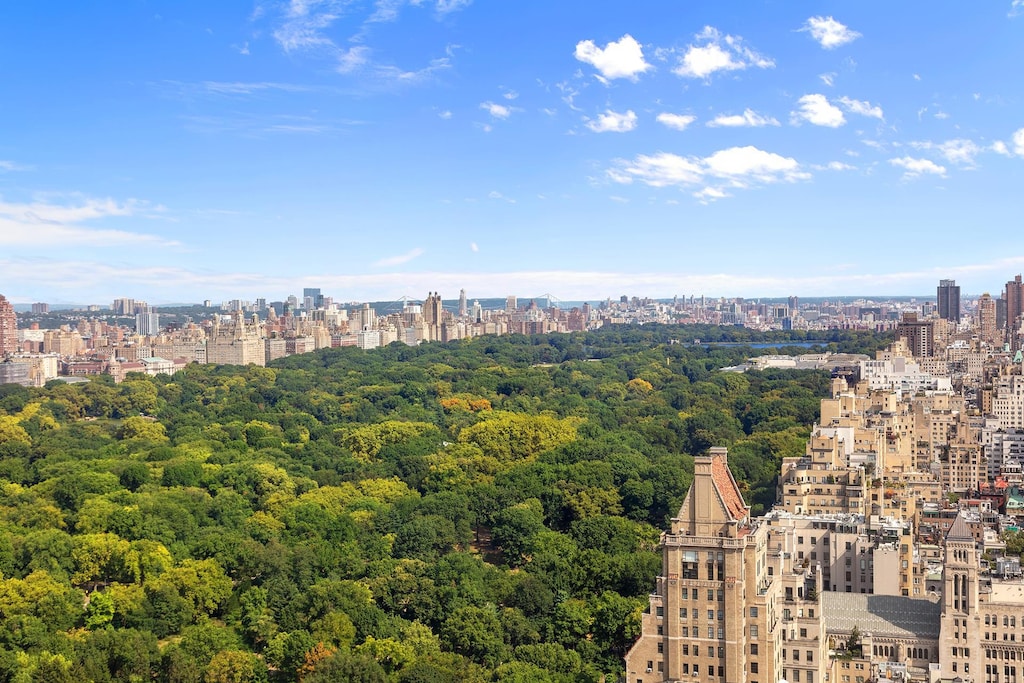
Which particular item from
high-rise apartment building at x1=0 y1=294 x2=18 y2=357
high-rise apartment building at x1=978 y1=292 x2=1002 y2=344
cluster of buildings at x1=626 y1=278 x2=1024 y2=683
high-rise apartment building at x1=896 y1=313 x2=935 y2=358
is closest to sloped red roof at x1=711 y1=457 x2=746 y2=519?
cluster of buildings at x1=626 y1=278 x2=1024 y2=683

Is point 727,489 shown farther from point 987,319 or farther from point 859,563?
point 987,319

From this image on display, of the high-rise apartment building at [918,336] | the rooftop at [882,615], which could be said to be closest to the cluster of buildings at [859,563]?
the rooftop at [882,615]

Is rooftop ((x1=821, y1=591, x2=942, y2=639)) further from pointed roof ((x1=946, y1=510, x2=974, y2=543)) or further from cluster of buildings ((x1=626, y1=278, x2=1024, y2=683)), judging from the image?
pointed roof ((x1=946, y1=510, x2=974, y2=543))

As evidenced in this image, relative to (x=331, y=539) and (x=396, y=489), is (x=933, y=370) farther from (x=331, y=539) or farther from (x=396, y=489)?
(x=331, y=539)

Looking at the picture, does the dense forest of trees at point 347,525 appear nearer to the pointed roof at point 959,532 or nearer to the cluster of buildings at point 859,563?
the cluster of buildings at point 859,563

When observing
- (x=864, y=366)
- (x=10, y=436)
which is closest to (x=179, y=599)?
(x=10, y=436)

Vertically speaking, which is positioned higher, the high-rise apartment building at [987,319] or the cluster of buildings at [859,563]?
the high-rise apartment building at [987,319]
